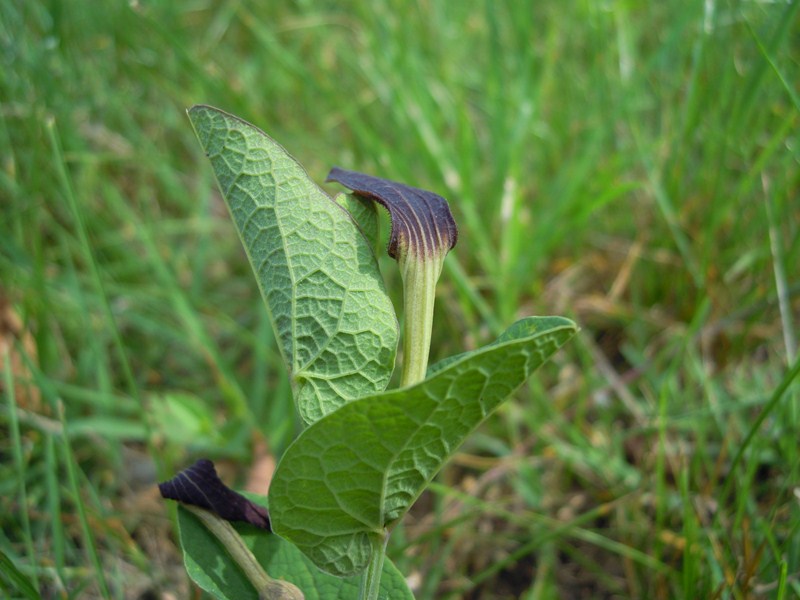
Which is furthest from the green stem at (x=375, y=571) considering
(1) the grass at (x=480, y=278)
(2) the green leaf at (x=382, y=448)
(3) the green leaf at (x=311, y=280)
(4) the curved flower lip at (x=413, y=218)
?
(1) the grass at (x=480, y=278)

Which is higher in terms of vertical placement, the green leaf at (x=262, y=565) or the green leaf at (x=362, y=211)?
the green leaf at (x=362, y=211)

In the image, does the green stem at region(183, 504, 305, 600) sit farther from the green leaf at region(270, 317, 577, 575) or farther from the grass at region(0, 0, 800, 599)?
the grass at region(0, 0, 800, 599)

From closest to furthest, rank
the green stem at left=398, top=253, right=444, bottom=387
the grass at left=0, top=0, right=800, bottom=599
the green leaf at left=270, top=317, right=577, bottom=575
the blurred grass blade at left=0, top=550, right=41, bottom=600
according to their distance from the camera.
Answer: the green leaf at left=270, top=317, right=577, bottom=575, the green stem at left=398, top=253, right=444, bottom=387, the blurred grass blade at left=0, top=550, right=41, bottom=600, the grass at left=0, top=0, right=800, bottom=599

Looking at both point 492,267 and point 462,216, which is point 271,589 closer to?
point 492,267

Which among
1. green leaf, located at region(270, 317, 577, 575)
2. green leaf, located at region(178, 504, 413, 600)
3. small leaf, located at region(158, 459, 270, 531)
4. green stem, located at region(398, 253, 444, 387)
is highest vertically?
green stem, located at region(398, 253, 444, 387)

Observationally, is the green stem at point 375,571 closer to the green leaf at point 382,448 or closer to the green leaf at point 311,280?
the green leaf at point 382,448

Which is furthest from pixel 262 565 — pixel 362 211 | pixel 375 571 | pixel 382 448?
pixel 362 211

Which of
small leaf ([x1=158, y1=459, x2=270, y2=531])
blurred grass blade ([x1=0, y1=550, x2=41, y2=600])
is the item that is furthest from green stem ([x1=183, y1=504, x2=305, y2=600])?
blurred grass blade ([x1=0, y1=550, x2=41, y2=600])
